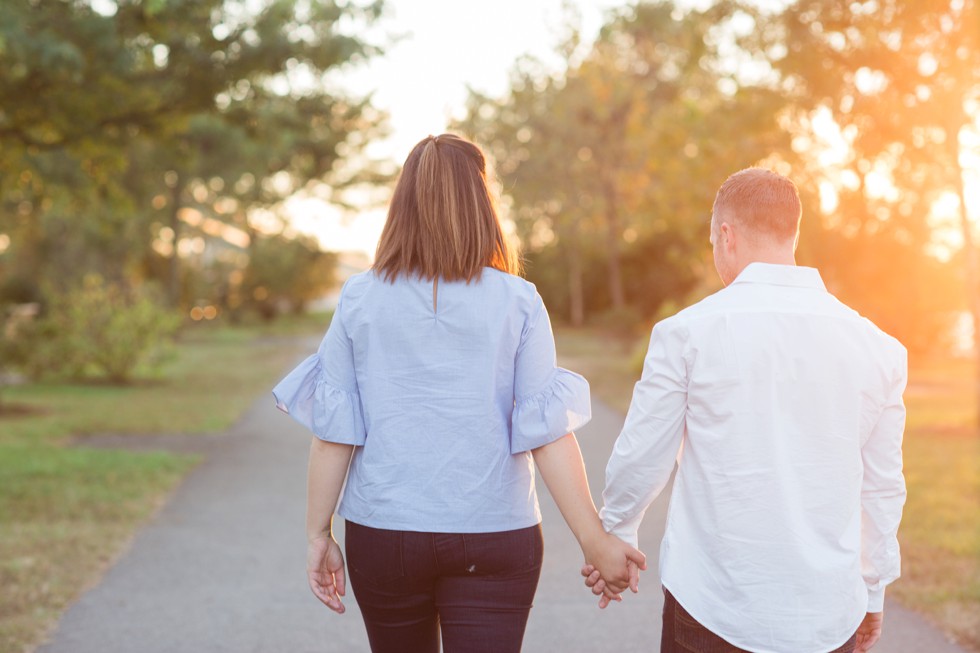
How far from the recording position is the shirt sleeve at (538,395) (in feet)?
8.83

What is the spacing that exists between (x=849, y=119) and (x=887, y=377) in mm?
11629

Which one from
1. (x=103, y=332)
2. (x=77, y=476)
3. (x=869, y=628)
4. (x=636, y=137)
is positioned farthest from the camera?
(x=636, y=137)

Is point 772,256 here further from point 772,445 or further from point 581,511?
point 581,511

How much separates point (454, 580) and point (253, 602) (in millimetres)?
3272

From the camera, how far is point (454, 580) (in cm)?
267

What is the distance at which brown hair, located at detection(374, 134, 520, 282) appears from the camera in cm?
269

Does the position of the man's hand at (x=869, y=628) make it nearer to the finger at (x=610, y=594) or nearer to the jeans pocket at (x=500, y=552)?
the finger at (x=610, y=594)

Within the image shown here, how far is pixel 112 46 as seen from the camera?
31.9 ft

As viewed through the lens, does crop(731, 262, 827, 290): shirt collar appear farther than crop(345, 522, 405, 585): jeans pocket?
No

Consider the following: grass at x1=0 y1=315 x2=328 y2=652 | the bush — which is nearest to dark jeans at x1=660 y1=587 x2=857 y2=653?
grass at x1=0 y1=315 x2=328 y2=652

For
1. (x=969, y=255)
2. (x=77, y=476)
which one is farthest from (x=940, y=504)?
(x=77, y=476)

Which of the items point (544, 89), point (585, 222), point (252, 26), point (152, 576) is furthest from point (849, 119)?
point (585, 222)

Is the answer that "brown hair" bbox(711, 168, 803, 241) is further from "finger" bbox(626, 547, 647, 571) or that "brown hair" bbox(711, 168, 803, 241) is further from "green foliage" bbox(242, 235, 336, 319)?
"green foliage" bbox(242, 235, 336, 319)

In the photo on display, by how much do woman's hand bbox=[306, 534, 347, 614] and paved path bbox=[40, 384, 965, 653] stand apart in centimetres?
207
